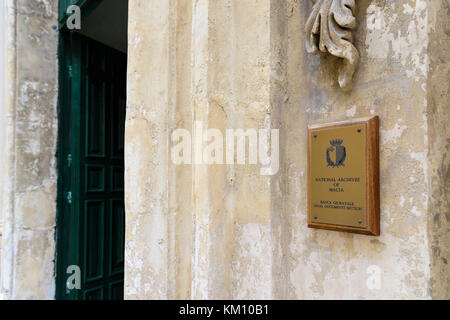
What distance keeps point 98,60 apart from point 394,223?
2604mm

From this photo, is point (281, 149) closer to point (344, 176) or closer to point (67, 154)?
point (344, 176)

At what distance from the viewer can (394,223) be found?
0.65 m

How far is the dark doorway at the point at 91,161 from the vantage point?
2.27 metres

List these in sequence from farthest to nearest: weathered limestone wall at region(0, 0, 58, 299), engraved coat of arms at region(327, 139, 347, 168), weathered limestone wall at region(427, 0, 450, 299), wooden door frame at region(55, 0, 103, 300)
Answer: wooden door frame at region(55, 0, 103, 300)
weathered limestone wall at region(0, 0, 58, 299)
engraved coat of arms at region(327, 139, 347, 168)
weathered limestone wall at region(427, 0, 450, 299)

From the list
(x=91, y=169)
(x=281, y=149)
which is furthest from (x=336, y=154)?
(x=91, y=169)

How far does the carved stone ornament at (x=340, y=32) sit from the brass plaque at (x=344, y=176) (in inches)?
5.0

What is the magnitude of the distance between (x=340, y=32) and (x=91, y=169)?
2.26 m

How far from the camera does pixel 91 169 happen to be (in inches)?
94.7

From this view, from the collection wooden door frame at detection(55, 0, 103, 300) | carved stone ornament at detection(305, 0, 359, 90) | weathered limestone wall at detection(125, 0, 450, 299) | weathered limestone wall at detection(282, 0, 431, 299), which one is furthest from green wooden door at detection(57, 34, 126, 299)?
carved stone ornament at detection(305, 0, 359, 90)

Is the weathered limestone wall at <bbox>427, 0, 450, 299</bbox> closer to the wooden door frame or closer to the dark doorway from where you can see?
the dark doorway

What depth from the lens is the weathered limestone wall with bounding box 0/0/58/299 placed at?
6.74ft

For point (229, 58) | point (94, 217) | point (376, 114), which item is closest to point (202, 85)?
point (229, 58)

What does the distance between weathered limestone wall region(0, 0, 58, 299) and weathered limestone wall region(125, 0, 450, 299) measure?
5.10 feet
